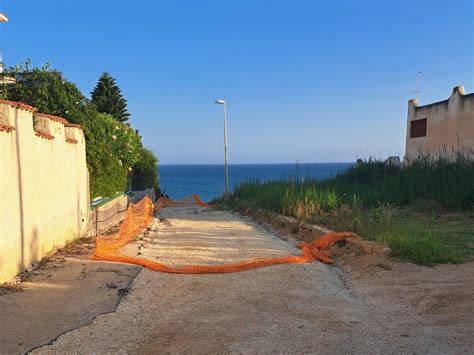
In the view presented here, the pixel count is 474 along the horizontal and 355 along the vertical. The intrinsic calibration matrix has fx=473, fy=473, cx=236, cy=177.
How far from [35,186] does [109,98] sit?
3962 cm

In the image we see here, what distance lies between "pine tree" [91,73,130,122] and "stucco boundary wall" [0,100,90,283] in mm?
35367

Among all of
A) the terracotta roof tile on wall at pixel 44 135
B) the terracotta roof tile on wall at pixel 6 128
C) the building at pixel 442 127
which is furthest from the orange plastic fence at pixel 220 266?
the building at pixel 442 127

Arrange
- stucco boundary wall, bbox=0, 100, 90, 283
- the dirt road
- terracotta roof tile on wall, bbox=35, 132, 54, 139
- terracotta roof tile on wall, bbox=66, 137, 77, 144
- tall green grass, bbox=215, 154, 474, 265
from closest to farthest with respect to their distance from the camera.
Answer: the dirt road → stucco boundary wall, bbox=0, 100, 90, 283 → terracotta roof tile on wall, bbox=35, 132, 54, 139 → tall green grass, bbox=215, 154, 474, 265 → terracotta roof tile on wall, bbox=66, 137, 77, 144

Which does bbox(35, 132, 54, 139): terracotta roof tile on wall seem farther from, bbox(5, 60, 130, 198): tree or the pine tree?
the pine tree

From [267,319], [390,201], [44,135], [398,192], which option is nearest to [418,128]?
[398,192]

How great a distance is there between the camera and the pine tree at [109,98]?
145ft

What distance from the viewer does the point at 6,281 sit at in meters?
6.01

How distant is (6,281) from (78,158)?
449 centimetres

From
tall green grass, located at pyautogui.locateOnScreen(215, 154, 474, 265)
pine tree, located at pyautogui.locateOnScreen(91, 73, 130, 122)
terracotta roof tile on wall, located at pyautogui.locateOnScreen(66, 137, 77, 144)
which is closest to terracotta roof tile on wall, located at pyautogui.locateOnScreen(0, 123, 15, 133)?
terracotta roof tile on wall, located at pyautogui.locateOnScreen(66, 137, 77, 144)

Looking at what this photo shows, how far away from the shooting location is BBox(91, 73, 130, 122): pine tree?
145 feet

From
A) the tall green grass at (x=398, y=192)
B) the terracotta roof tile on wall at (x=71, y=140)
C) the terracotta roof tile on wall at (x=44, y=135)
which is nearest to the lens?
the terracotta roof tile on wall at (x=44, y=135)

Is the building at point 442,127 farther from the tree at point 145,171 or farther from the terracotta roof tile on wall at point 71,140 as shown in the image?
the terracotta roof tile on wall at point 71,140

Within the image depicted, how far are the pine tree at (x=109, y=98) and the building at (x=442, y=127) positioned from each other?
2791cm

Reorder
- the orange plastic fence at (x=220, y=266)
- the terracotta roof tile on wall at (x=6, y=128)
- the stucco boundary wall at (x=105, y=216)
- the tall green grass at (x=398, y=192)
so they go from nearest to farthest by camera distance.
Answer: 1. the terracotta roof tile on wall at (x=6, y=128)
2. the orange plastic fence at (x=220, y=266)
3. the stucco boundary wall at (x=105, y=216)
4. the tall green grass at (x=398, y=192)
